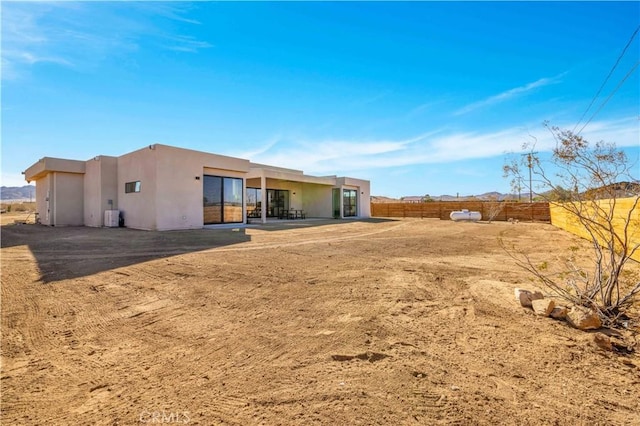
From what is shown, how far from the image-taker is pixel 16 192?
13800 cm

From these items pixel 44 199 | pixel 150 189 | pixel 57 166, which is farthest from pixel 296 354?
pixel 44 199

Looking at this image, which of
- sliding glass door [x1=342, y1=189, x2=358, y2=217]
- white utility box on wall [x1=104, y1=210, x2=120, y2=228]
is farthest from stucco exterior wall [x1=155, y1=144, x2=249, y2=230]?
sliding glass door [x1=342, y1=189, x2=358, y2=217]

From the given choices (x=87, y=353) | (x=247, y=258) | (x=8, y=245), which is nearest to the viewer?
(x=87, y=353)

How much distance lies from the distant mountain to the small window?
519 ft

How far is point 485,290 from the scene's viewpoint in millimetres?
4371

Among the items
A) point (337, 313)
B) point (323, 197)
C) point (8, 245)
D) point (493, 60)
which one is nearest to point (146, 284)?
point (337, 313)

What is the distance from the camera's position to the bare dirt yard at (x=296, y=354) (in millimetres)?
1830

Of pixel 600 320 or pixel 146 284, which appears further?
pixel 146 284

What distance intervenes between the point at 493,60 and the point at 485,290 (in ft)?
34.3

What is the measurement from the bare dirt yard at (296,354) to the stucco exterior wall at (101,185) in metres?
11.3

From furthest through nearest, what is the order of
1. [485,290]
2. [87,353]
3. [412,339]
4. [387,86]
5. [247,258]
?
[387,86] → [247,258] → [485,290] → [412,339] → [87,353]

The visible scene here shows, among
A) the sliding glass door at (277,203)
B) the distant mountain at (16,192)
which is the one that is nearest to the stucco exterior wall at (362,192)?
the sliding glass door at (277,203)

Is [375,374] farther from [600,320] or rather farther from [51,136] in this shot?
[51,136]

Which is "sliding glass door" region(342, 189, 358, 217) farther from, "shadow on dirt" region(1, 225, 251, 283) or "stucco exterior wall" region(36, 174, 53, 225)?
"stucco exterior wall" region(36, 174, 53, 225)
